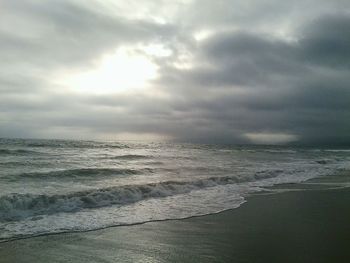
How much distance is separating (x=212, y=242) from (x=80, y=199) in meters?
6.32

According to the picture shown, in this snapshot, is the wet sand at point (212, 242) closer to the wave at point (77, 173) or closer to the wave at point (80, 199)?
the wave at point (80, 199)

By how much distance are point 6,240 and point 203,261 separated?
4.44 meters

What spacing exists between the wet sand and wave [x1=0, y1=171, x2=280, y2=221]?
310cm

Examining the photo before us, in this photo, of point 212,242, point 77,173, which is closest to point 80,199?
point 212,242

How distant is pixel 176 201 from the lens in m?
14.0

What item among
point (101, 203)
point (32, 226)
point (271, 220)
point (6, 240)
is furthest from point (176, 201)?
point (6, 240)

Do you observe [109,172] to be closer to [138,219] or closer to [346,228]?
[138,219]

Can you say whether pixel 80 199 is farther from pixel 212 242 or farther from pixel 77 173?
pixel 77 173

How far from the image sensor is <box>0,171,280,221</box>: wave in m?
11.1

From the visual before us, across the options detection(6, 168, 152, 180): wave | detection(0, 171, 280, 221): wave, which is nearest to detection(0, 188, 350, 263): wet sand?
detection(0, 171, 280, 221): wave

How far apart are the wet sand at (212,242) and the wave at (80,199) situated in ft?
10.2

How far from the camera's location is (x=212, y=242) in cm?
802

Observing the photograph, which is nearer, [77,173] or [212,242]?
[212,242]

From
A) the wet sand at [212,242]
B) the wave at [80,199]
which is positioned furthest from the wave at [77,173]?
the wet sand at [212,242]
